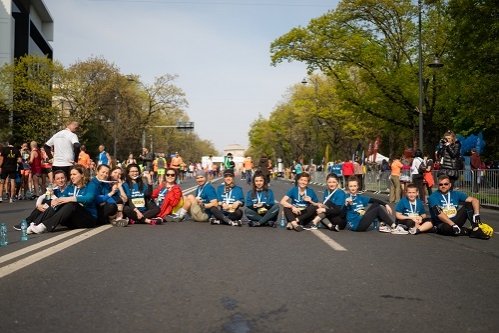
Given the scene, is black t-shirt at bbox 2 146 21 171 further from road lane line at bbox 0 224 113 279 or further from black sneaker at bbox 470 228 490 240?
black sneaker at bbox 470 228 490 240

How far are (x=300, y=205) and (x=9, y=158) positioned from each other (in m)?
10.7

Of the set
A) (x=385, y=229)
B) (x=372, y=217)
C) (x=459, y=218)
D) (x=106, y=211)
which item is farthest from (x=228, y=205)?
(x=459, y=218)

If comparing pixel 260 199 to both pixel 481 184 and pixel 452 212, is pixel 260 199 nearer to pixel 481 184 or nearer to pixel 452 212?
pixel 452 212

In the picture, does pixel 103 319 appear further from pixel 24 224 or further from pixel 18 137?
pixel 18 137

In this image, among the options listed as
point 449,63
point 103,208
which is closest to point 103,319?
point 103,208

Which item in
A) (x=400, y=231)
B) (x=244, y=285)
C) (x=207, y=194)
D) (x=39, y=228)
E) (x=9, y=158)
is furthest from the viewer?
(x=9, y=158)

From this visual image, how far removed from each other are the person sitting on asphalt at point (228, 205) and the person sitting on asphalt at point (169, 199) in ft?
2.91

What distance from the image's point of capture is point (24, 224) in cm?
851

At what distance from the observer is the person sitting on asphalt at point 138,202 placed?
1111 cm

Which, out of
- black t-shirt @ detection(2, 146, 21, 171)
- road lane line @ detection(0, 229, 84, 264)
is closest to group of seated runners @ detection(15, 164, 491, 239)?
road lane line @ detection(0, 229, 84, 264)

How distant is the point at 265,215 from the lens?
36.4 feet

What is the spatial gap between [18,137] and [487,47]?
41032 millimetres

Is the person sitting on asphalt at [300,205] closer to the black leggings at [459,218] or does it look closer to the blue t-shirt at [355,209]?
the blue t-shirt at [355,209]

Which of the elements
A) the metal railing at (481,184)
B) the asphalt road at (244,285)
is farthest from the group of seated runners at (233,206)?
the metal railing at (481,184)
